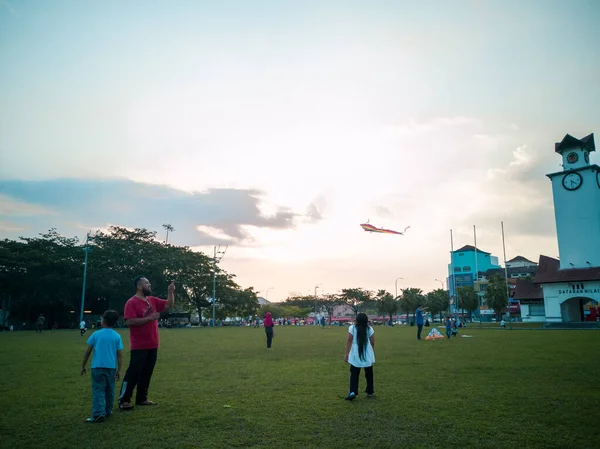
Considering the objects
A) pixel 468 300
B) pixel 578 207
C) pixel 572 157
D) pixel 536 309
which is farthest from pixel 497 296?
pixel 572 157

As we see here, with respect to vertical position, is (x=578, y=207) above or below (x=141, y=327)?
above

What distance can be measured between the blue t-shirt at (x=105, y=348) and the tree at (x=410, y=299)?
9207cm

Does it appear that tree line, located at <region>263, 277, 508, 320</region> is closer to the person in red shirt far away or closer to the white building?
the white building

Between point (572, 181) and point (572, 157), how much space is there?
374cm

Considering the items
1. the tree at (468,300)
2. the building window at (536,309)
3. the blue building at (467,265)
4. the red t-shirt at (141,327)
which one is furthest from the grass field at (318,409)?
the blue building at (467,265)

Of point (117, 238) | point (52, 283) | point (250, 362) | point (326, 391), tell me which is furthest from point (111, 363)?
point (117, 238)

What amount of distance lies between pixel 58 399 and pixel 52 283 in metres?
55.4

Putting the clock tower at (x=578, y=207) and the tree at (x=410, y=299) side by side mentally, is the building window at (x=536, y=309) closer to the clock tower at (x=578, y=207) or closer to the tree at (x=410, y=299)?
the clock tower at (x=578, y=207)

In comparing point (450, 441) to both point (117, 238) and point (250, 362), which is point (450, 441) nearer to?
point (250, 362)

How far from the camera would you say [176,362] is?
1502 centimetres

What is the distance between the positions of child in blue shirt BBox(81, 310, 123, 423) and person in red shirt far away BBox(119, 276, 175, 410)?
1.13ft

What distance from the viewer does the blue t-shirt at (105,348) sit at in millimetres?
6852

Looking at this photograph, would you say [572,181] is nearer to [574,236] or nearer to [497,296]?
[574,236]

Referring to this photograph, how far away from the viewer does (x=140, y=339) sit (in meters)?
7.57
